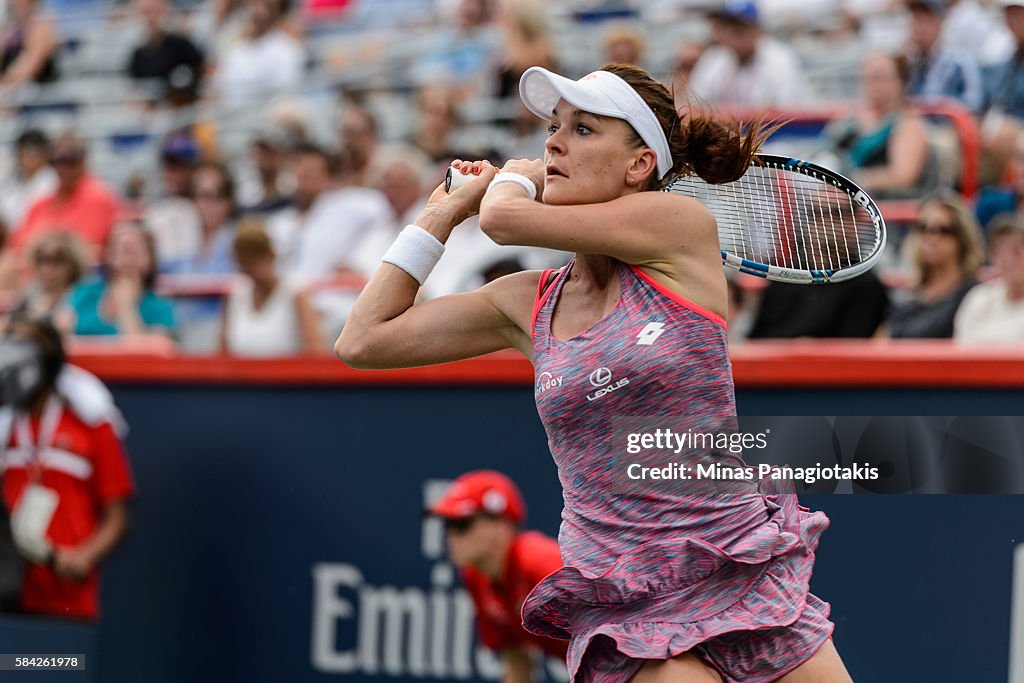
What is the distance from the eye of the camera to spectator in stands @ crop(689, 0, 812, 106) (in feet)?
23.9

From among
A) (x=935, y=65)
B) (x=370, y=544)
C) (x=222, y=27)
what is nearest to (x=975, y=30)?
(x=935, y=65)

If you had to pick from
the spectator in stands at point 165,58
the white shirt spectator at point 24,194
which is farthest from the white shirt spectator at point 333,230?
the spectator in stands at point 165,58

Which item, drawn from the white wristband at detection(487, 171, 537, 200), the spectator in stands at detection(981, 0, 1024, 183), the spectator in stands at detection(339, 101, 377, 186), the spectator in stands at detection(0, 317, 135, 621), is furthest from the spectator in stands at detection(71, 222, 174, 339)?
the white wristband at detection(487, 171, 537, 200)

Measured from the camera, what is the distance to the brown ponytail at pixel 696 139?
2889 mm

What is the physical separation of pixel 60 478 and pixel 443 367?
5.93ft

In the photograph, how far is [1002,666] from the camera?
462cm

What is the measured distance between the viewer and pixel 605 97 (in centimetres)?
282

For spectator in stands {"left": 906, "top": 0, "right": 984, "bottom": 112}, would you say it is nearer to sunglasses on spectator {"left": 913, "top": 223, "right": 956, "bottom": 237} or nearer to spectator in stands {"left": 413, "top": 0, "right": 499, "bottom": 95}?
sunglasses on spectator {"left": 913, "top": 223, "right": 956, "bottom": 237}

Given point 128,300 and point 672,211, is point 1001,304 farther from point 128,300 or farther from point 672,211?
point 128,300

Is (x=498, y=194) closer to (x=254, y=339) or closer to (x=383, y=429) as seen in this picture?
(x=383, y=429)

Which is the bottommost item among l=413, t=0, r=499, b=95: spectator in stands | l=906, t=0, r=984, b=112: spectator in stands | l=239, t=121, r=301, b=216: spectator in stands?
l=239, t=121, r=301, b=216: spectator in stands

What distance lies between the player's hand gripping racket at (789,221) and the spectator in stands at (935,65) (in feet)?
12.8

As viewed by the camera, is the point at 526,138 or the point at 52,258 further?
the point at 526,138

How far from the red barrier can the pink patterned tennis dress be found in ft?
6.80
